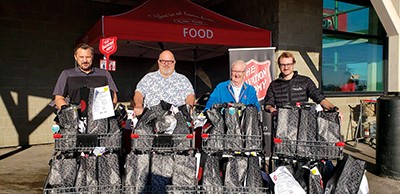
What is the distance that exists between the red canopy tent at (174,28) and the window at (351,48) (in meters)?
1.89

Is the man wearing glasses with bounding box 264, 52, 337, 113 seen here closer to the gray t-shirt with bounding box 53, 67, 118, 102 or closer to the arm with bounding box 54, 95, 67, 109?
the gray t-shirt with bounding box 53, 67, 118, 102

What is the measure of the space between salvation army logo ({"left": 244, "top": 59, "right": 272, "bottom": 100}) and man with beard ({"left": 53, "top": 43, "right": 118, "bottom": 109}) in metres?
3.14

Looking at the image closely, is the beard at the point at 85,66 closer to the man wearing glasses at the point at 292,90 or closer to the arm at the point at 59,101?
the arm at the point at 59,101

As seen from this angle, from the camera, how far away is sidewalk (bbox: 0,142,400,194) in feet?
11.9

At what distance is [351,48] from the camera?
6.87 meters

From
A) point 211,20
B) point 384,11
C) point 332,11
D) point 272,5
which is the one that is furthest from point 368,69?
point 211,20

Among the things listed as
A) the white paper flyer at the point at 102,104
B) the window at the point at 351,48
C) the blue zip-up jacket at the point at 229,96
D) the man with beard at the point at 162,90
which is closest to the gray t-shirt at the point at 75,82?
the white paper flyer at the point at 102,104

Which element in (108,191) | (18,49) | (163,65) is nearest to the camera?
(108,191)

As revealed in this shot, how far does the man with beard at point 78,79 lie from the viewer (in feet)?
8.31

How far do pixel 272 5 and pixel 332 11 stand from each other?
5.28ft

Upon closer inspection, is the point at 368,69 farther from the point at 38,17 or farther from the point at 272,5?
the point at 38,17

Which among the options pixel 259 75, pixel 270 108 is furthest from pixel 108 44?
pixel 270 108

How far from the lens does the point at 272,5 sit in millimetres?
5809

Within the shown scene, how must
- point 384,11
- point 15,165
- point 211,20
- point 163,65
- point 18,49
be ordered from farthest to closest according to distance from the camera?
point 18,49 < point 211,20 < point 15,165 < point 384,11 < point 163,65
